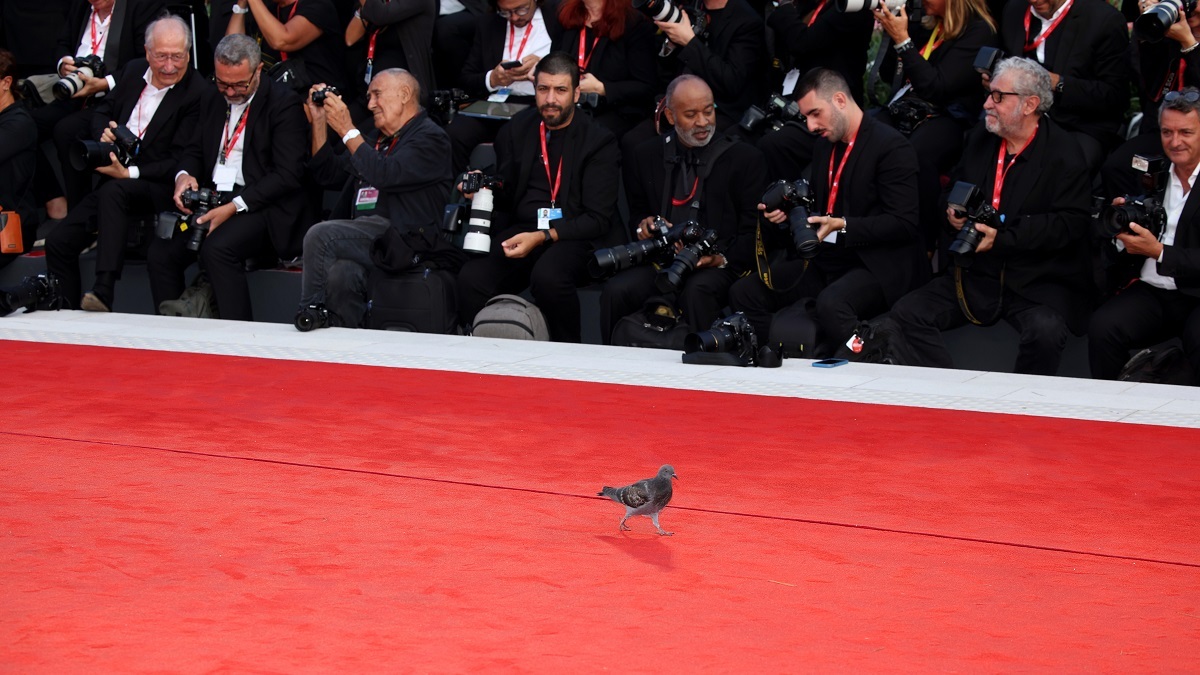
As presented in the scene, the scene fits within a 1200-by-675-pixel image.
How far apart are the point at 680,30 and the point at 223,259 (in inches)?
101

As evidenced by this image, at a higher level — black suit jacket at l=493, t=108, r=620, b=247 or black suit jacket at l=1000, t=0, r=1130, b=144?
black suit jacket at l=1000, t=0, r=1130, b=144

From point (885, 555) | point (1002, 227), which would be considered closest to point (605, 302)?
point (1002, 227)

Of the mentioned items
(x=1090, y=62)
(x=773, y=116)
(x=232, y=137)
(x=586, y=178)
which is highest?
(x=1090, y=62)

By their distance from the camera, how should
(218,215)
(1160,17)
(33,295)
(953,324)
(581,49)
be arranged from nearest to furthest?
(1160,17), (953,324), (33,295), (581,49), (218,215)

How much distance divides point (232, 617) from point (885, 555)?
4.92 ft

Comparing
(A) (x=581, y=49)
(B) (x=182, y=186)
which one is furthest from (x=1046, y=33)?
(B) (x=182, y=186)

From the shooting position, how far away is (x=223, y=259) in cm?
771

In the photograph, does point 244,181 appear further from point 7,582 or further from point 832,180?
point 7,582

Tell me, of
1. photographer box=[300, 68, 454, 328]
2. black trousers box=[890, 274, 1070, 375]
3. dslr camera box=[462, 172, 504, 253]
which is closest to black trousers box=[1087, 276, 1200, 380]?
black trousers box=[890, 274, 1070, 375]

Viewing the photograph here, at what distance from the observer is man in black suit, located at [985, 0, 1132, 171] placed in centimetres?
658

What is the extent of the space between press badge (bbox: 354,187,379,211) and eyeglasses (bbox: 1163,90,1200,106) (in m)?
3.66

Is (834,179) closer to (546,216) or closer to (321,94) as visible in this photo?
(546,216)

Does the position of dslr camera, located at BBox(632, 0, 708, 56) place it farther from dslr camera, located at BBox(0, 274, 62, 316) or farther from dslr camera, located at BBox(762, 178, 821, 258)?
dslr camera, located at BBox(0, 274, 62, 316)

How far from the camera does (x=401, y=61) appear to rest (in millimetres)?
8156
